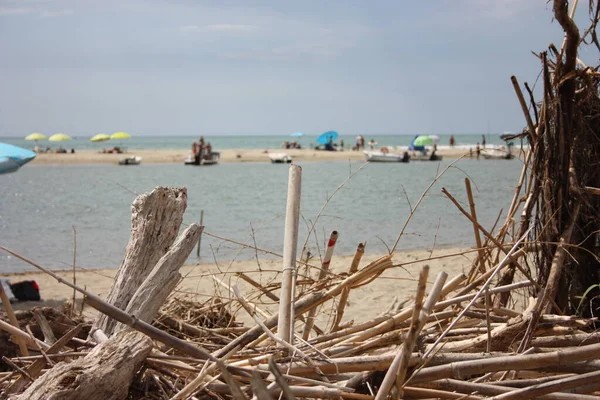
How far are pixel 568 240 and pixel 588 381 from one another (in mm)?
1295

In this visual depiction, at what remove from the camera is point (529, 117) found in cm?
346

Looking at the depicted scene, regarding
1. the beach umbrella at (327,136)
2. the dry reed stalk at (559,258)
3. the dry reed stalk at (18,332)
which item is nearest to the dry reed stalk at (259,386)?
the dry reed stalk at (18,332)

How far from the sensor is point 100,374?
1982mm

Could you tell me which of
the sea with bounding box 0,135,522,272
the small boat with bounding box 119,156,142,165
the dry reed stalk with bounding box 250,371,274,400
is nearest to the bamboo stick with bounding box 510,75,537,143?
the sea with bounding box 0,135,522,272

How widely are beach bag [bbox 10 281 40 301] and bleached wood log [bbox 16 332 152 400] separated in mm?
6535

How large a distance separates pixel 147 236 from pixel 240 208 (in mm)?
17265

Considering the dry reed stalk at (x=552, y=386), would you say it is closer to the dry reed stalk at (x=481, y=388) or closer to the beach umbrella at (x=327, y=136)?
the dry reed stalk at (x=481, y=388)

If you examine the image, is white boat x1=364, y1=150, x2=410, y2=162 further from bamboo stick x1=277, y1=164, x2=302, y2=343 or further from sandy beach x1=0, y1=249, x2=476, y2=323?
bamboo stick x1=277, y1=164, x2=302, y2=343

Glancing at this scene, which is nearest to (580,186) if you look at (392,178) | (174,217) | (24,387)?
(174,217)

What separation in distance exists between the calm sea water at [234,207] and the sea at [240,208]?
0.12 ft

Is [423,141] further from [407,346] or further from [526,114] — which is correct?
[407,346]

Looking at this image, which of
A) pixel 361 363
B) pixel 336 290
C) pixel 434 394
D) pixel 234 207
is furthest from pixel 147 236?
pixel 234 207

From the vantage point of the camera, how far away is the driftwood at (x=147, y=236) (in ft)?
9.90

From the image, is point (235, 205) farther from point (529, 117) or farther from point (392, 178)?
point (529, 117)
